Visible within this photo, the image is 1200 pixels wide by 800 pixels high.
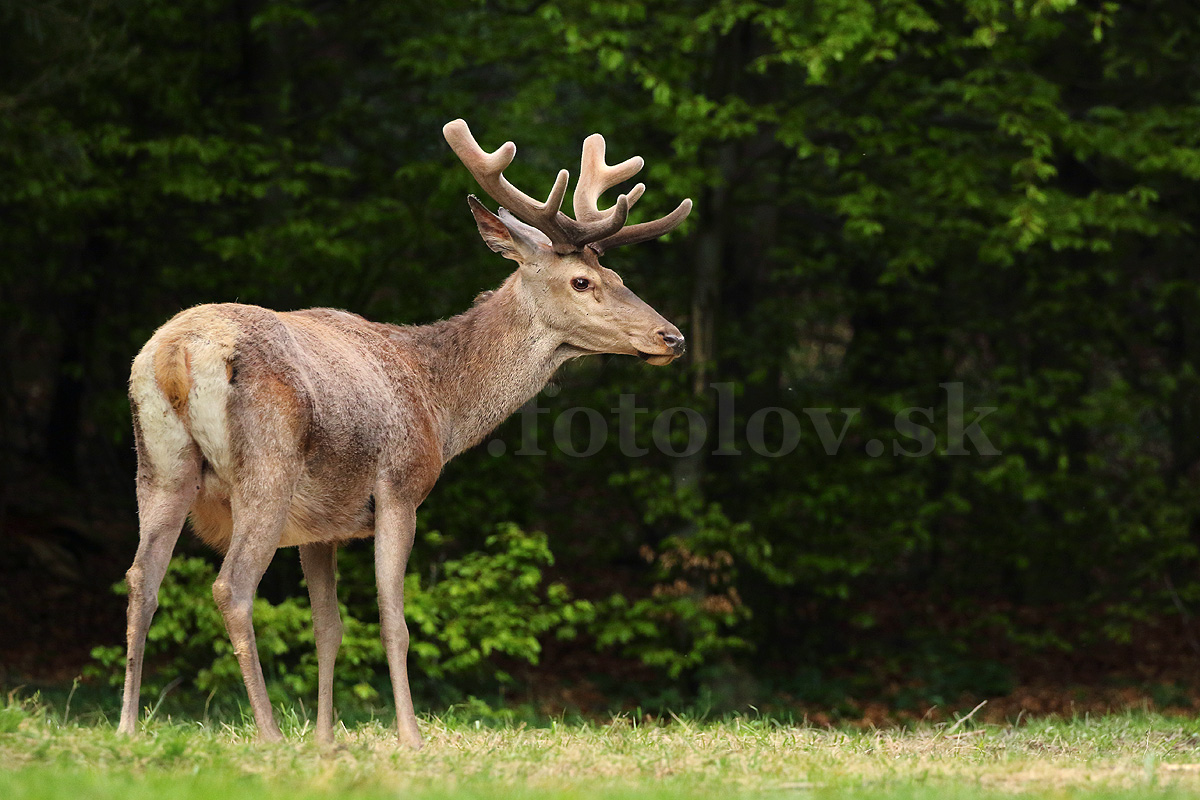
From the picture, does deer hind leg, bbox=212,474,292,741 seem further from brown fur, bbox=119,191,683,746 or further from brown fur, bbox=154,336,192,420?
brown fur, bbox=154,336,192,420

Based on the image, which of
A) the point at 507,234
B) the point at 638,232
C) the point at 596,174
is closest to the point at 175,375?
the point at 507,234

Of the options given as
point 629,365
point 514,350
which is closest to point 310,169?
point 629,365

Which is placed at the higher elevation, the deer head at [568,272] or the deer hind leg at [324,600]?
the deer head at [568,272]

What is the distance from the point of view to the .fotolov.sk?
13469 millimetres

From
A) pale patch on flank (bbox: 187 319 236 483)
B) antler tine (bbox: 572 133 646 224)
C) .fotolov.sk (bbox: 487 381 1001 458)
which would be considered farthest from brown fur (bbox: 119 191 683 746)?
.fotolov.sk (bbox: 487 381 1001 458)

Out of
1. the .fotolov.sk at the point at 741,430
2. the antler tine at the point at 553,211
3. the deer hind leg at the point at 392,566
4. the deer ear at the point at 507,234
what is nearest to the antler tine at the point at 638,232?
the antler tine at the point at 553,211

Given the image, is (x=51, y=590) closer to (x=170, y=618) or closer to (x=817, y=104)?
(x=170, y=618)

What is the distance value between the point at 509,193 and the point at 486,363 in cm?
91

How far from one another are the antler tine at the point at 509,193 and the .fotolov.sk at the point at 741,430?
622cm

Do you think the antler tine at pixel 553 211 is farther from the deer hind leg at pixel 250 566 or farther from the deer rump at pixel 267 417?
the deer hind leg at pixel 250 566

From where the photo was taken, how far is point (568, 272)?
7.16 metres

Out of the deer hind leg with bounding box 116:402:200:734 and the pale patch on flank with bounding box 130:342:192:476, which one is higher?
the pale patch on flank with bounding box 130:342:192:476

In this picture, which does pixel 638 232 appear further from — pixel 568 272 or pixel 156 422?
pixel 156 422

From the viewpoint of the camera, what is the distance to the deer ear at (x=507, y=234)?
718 cm
